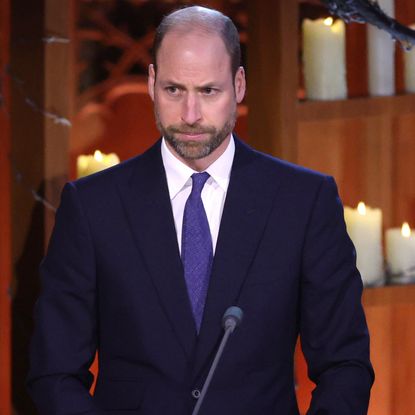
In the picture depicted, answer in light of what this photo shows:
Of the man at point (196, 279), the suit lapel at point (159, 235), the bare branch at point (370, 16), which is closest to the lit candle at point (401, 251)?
the bare branch at point (370, 16)

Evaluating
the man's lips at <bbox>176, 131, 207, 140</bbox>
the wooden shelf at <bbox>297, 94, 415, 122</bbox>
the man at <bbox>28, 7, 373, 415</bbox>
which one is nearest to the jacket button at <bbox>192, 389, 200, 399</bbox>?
the man at <bbox>28, 7, 373, 415</bbox>

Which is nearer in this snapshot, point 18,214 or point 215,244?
point 215,244

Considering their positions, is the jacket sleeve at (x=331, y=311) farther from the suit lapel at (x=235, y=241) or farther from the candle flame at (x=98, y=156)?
the candle flame at (x=98, y=156)

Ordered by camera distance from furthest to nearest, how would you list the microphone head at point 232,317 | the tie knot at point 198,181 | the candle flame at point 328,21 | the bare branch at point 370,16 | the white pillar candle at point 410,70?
the white pillar candle at point 410,70 < the candle flame at point 328,21 < the bare branch at point 370,16 < the tie knot at point 198,181 < the microphone head at point 232,317

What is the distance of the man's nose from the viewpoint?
1534 mm

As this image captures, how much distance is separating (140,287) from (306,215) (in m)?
0.27

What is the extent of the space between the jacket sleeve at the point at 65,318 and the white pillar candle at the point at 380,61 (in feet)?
3.29

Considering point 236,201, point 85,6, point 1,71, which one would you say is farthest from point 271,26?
point 236,201

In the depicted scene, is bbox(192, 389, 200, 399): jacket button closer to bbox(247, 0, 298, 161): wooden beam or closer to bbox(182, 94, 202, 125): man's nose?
bbox(182, 94, 202, 125): man's nose

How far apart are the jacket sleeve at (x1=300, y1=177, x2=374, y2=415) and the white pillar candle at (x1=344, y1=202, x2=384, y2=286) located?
71cm

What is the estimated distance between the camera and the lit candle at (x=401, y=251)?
242 centimetres

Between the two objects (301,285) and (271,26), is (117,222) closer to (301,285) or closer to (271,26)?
(301,285)

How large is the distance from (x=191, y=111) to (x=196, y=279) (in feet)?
0.84

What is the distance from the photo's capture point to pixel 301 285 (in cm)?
165
